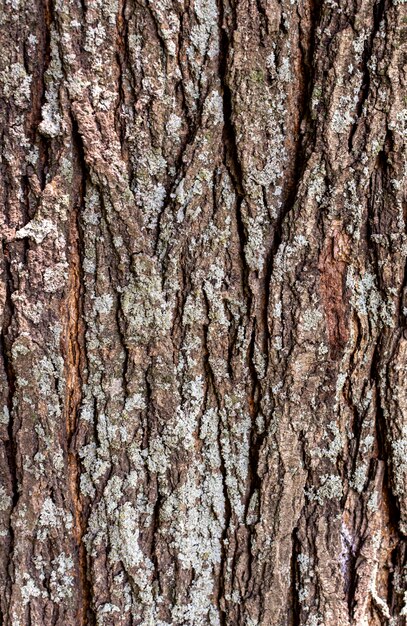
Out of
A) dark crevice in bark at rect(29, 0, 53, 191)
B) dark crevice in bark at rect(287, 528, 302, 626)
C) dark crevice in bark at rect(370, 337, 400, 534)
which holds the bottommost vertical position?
dark crevice in bark at rect(287, 528, 302, 626)

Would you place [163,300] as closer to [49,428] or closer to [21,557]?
[49,428]

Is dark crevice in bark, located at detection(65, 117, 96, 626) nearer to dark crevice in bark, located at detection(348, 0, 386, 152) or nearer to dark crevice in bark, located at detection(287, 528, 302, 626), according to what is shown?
dark crevice in bark, located at detection(287, 528, 302, 626)

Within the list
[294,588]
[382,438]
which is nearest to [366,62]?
[382,438]

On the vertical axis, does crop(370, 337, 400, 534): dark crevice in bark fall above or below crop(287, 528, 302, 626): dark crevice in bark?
above

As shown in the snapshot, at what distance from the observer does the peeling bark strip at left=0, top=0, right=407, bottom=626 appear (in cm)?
117

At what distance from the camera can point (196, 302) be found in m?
1.21

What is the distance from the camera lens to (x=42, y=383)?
1201 millimetres

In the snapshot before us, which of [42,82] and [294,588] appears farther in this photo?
[294,588]

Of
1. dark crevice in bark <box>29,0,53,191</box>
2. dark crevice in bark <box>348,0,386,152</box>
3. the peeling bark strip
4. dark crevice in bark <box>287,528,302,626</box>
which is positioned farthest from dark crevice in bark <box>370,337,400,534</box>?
dark crevice in bark <box>29,0,53,191</box>

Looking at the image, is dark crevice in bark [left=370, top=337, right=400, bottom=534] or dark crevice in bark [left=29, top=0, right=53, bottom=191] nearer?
dark crevice in bark [left=29, top=0, right=53, bottom=191]

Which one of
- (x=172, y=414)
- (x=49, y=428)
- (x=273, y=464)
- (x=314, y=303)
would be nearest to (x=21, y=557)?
(x=49, y=428)

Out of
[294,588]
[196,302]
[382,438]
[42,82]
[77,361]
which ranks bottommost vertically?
[294,588]

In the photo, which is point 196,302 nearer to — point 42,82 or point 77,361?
Result: point 77,361

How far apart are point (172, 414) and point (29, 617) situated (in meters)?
0.51
